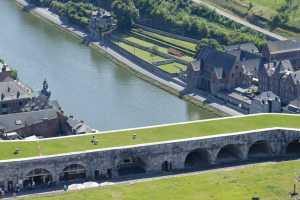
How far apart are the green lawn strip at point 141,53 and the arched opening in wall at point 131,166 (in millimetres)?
32622

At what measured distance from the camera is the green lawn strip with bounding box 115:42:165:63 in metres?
94.3

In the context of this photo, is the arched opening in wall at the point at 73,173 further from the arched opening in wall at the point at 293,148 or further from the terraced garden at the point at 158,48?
the terraced garden at the point at 158,48

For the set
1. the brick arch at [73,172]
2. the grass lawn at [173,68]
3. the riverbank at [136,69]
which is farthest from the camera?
the grass lawn at [173,68]

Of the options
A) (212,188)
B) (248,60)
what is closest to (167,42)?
(248,60)

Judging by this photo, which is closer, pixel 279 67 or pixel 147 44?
pixel 279 67

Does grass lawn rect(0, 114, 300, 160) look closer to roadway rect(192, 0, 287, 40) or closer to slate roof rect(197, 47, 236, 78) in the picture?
slate roof rect(197, 47, 236, 78)

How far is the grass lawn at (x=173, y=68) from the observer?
90.0 meters

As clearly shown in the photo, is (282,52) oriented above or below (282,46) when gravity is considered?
below

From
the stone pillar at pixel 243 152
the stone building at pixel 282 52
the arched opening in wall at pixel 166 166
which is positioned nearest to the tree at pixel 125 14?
the stone building at pixel 282 52

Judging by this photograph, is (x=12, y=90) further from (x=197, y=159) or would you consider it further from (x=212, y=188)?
(x=212, y=188)

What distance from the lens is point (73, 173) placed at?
59.6 metres

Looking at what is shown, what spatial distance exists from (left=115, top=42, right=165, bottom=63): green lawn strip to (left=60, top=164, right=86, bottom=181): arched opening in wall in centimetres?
3510

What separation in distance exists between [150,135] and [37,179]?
928 cm

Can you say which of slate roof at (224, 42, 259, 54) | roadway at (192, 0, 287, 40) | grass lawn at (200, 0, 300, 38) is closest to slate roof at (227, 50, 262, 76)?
slate roof at (224, 42, 259, 54)
